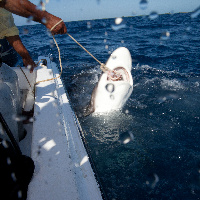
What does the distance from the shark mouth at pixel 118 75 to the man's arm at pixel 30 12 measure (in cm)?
127

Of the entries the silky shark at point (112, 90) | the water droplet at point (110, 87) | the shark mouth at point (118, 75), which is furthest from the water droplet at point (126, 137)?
the shark mouth at point (118, 75)

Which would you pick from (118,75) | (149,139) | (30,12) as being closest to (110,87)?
(118,75)

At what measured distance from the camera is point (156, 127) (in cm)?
256

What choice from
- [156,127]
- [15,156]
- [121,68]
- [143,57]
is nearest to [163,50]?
[143,57]

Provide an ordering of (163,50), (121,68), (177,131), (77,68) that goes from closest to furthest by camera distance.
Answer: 1. (177,131)
2. (121,68)
3. (77,68)
4. (163,50)

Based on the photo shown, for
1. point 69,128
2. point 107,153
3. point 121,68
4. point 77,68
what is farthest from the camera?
point 77,68

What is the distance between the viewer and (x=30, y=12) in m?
1.38

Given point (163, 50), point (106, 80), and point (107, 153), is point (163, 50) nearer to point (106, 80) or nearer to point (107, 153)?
point (106, 80)

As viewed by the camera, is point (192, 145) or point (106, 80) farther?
point (106, 80)

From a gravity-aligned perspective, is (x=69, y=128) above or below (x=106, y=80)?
below

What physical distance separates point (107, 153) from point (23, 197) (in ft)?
4.44

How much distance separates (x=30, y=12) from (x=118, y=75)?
1.73 m

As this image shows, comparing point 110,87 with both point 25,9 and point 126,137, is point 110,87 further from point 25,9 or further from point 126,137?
point 25,9

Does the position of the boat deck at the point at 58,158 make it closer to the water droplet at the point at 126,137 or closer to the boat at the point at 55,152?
the boat at the point at 55,152
